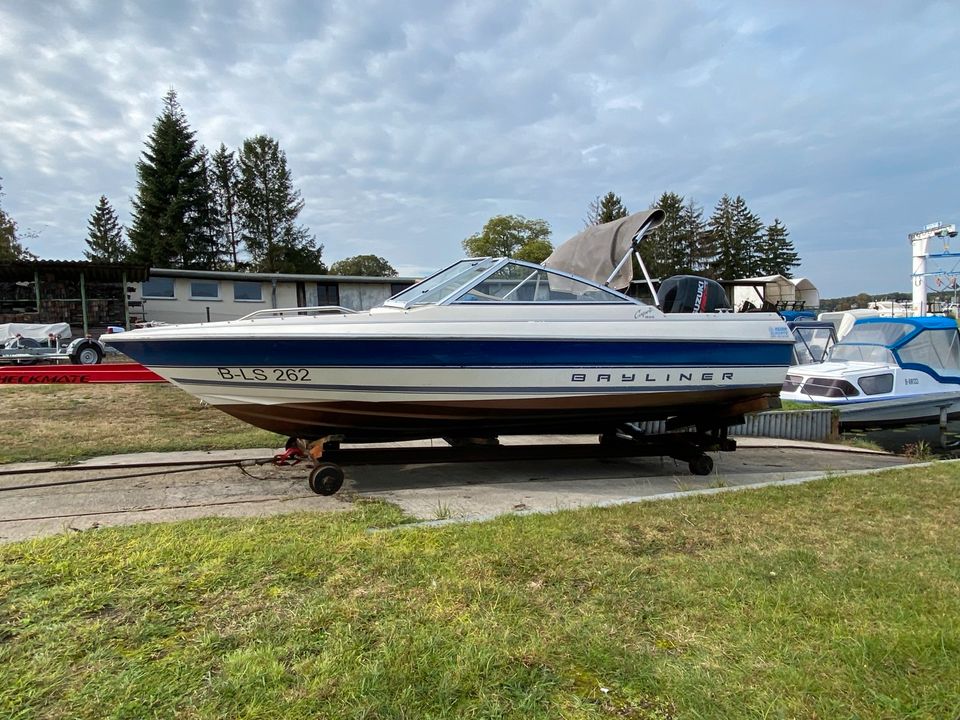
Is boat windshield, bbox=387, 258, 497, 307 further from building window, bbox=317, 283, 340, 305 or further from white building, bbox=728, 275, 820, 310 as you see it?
white building, bbox=728, 275, 820, 310

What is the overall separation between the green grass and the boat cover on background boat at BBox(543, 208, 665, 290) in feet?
9.67

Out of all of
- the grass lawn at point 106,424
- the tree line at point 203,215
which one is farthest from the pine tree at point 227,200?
the grass lawn at point 106,424

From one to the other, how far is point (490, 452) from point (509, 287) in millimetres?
1487

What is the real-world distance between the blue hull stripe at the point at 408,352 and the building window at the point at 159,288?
1712 cm

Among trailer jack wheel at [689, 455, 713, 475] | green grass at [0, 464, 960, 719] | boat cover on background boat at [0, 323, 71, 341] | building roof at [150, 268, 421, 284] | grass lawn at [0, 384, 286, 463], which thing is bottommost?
trailer jack wheel at [689, 455, 713, 475]

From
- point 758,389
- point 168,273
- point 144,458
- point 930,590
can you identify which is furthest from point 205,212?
point 930,590

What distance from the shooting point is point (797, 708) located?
166cm

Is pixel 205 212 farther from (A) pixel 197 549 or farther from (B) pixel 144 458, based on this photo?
(A) pixel 197 549

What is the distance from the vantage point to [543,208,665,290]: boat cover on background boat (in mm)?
5574

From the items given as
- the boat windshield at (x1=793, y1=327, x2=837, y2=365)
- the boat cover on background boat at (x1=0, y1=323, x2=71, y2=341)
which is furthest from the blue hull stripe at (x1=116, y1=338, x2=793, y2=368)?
the boat cover on background boat at (x1=0, y1=323, x2=71, y2=341)

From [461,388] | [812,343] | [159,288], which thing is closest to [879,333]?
[812,343]

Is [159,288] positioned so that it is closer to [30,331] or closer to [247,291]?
[247,291]

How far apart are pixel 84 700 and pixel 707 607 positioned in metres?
2.21

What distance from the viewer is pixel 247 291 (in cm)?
2083
